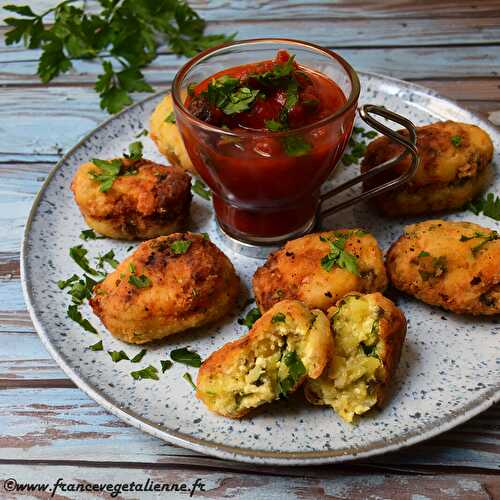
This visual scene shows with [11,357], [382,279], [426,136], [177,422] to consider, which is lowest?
[11,357]

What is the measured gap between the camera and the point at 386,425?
2.53 metres

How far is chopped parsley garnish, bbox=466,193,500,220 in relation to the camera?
11.4ft

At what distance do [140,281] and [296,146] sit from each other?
885 mm

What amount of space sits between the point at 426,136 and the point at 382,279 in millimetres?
934

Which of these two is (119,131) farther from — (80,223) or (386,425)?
(386,425)

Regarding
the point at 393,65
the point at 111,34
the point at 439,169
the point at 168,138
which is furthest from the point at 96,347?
the point at 393,65

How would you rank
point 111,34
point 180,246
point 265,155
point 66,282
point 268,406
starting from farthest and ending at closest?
1. point 111,34
2. point 66,282
3. point 180,246
4. point 265,155
5. point 268,406

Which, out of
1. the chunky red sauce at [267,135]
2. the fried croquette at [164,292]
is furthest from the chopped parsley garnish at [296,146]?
the fried croquette at [164,292]

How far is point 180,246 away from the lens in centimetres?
299

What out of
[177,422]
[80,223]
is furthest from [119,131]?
[177,422]

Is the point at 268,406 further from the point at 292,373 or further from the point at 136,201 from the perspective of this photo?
the point at 136,201

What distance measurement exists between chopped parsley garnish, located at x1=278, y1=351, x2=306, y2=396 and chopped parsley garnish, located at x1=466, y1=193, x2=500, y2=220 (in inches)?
61.7

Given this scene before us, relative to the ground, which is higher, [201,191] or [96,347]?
[201,191]

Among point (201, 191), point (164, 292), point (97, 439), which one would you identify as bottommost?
point (97, 439)
